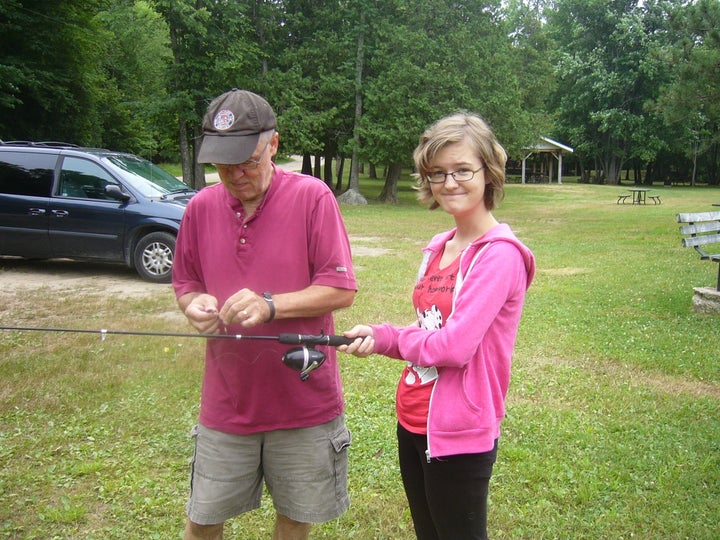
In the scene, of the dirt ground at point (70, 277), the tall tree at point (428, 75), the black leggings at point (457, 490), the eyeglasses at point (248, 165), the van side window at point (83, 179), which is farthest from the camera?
the tall tree at point (428, 75)

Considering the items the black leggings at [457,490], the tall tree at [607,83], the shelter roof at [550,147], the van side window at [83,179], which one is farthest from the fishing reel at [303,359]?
the tall tree at [607,83]

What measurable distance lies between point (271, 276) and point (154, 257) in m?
7.06

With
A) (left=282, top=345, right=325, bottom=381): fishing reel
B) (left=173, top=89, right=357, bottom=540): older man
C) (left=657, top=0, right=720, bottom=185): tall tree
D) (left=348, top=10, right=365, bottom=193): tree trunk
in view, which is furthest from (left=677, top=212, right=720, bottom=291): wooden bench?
(left=348, top=10, right=365, bottom=193): tree trunk

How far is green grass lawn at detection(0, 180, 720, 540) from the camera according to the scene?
133 inches

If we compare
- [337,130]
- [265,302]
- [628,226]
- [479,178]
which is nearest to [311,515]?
[265,302]

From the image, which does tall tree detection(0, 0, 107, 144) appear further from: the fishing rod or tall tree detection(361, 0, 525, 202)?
the fishing rod

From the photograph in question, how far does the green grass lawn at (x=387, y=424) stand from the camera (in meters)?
3.39

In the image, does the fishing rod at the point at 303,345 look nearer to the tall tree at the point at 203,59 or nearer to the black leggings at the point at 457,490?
the black leggings at the point at 457,490

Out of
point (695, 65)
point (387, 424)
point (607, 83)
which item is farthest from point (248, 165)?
point (607, 83)

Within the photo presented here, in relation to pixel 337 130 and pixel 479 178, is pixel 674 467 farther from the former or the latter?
pixel 337 130

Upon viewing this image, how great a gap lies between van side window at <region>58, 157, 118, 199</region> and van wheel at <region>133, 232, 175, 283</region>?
2.91 feet

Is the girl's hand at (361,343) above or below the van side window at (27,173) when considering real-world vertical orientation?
below

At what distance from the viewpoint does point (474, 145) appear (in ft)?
7.02

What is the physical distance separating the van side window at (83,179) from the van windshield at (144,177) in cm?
22
